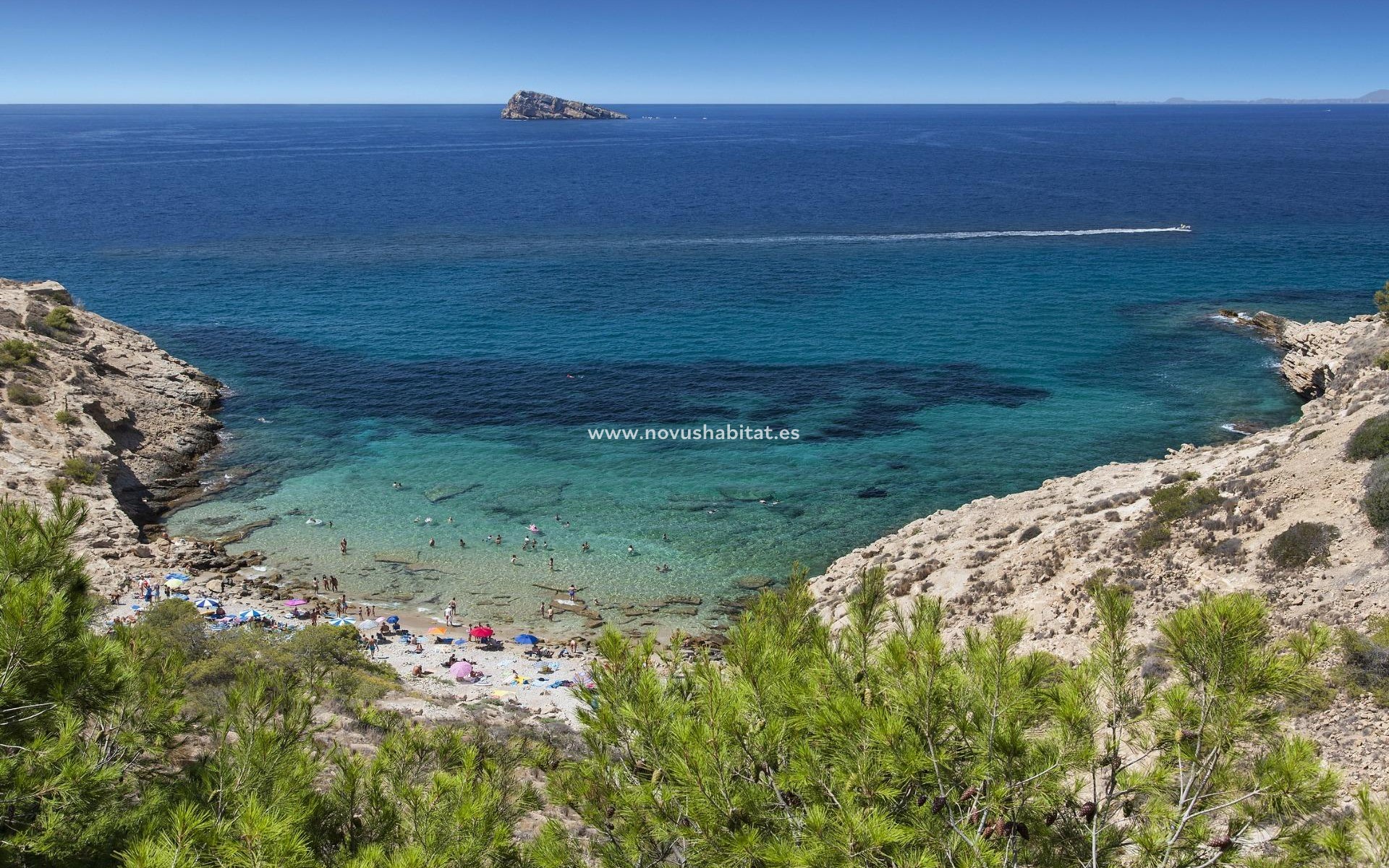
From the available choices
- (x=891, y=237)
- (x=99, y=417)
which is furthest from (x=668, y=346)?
(x=891, y=237)

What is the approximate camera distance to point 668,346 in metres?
61.8

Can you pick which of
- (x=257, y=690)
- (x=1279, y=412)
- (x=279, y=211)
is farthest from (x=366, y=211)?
(x=257, y=690)

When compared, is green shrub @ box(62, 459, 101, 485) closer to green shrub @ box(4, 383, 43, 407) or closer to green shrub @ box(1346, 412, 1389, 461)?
green shrub @ box(4, 383, 43, 407)

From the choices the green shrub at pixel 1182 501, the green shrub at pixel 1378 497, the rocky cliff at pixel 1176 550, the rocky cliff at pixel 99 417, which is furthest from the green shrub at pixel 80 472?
the green shrub at pixel 1378 497

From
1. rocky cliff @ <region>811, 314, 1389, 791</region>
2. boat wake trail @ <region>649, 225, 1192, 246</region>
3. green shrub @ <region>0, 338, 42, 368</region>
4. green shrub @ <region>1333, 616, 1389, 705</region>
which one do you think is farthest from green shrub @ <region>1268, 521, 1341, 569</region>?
boat wake trail @ <region>649, 225, 1192, 246</region>

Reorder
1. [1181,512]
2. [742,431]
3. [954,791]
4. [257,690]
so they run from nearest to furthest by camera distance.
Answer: [954,791], [257,690], [1181,512], [742,431]

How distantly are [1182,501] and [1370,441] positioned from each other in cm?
512

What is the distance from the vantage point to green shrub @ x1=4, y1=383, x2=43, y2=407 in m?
39.1

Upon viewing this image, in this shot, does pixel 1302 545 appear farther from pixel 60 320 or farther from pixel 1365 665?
pixel 60 320

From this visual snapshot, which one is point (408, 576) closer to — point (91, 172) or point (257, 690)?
point (257, 690)

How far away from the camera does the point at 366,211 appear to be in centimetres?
11594

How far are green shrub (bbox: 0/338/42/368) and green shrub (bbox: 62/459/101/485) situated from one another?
898 cm

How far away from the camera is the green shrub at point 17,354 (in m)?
41.4

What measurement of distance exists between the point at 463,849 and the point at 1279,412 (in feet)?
173
